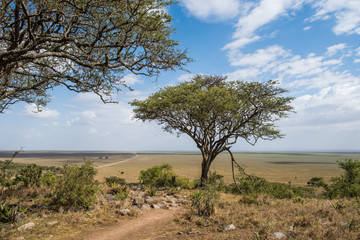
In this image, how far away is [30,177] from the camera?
1065cm

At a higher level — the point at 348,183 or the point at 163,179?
the point at 163,179

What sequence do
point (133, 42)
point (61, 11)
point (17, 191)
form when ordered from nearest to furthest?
point (61, 11), point (133, 42), point (17, 191)

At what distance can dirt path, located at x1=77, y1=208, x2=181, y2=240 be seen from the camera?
686 centimetres

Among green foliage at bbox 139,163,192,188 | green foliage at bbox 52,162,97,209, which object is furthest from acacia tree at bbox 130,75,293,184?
green foliage at bbox 52,162,97,209

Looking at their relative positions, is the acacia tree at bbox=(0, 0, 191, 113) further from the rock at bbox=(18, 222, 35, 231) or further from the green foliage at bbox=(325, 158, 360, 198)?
the green foliage at bbox=(325, 158, 360, 198)

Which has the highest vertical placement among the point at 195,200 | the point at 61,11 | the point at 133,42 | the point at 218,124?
the point at 61,11

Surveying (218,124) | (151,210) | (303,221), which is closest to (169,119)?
(218,124)

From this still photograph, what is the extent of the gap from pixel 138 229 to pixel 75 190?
3.03 m

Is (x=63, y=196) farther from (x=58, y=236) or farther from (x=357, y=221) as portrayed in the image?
(x=357, y=221)

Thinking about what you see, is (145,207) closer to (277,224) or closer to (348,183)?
(277,224)

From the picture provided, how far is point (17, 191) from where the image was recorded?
9.91 m

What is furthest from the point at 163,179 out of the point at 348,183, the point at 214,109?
the point at 348,183

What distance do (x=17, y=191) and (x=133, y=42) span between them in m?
8.47

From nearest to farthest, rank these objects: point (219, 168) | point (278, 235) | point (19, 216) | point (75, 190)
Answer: point (278, 235), point (19, 216), point (75, 190), point (219, 168)
